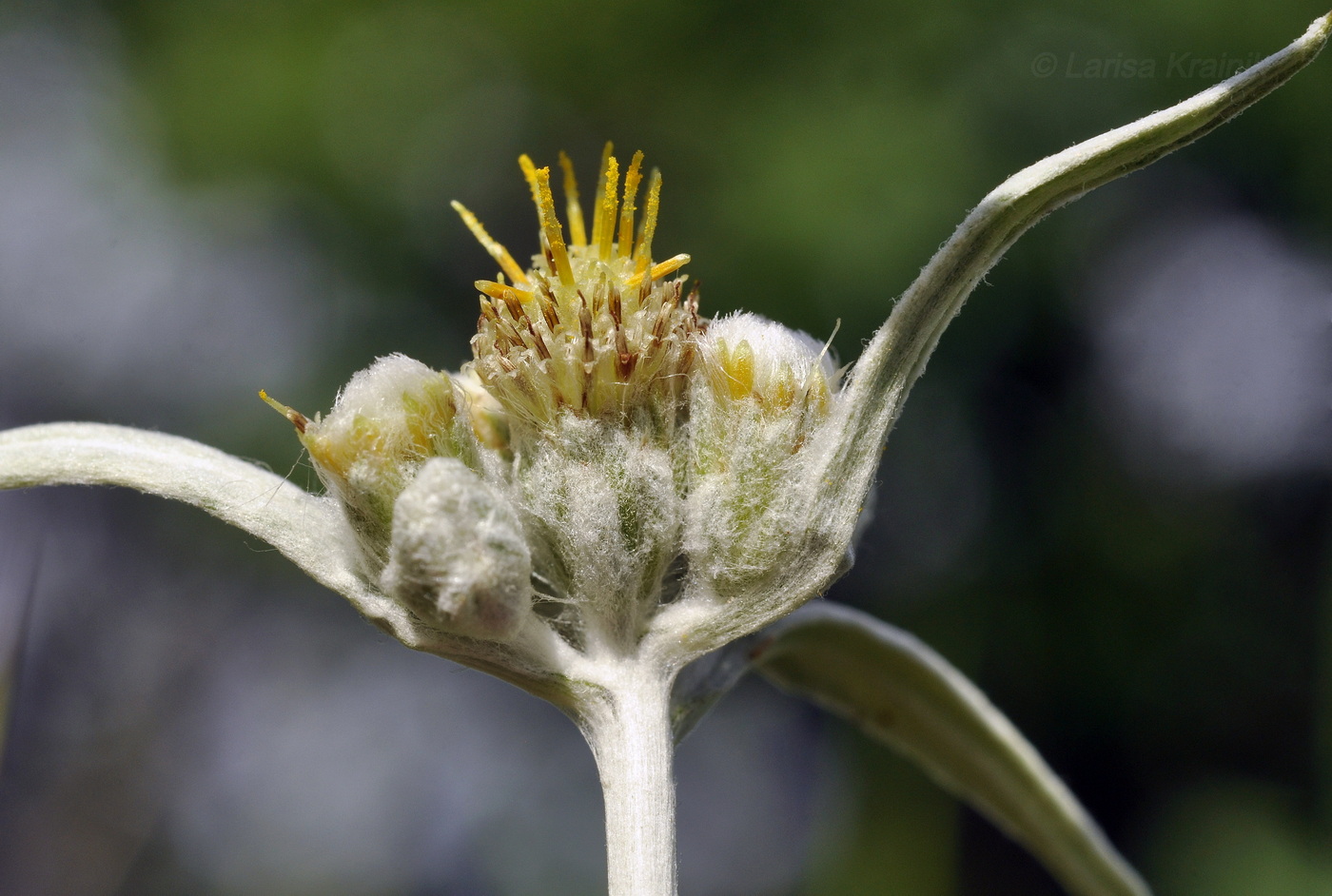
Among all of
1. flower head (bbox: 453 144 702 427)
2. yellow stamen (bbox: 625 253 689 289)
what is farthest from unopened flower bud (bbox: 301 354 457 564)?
yellow stamen (bbox: 625 253 689 289)

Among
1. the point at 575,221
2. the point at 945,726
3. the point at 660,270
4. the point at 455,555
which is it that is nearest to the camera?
the point at 455,555

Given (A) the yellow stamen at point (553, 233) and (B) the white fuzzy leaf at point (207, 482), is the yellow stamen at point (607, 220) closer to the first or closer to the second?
(A) the yellow stamen at point (553, 233)

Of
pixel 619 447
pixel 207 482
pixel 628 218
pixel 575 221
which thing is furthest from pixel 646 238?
pixel 207 482

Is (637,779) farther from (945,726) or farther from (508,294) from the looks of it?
(945,726)

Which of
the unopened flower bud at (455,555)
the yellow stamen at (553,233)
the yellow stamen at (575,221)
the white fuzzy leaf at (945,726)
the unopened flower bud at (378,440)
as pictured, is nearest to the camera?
the unopened flower bud at (455,555)

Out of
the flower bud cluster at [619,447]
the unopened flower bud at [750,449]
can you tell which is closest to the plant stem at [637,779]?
the flower bud cluster at [619,447]

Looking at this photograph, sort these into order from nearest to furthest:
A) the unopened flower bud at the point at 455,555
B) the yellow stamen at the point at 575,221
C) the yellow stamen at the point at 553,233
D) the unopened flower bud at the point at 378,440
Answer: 1. the unopened flower bud at the point at 455,555
2. the unopened flower bud at the point at 378,440
3. the yellow stamen at the point at 553,233
4. the yellow stamen at the point at 575,221
